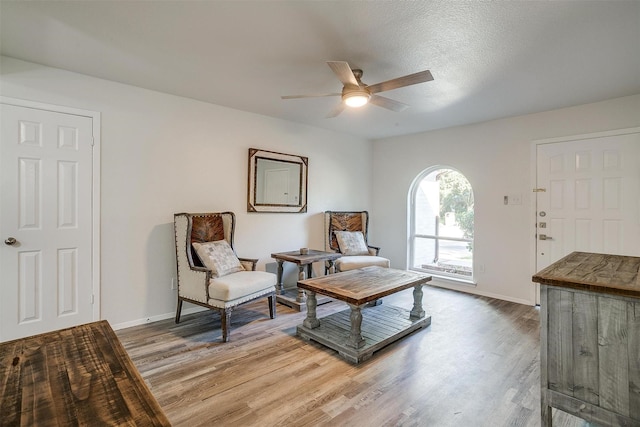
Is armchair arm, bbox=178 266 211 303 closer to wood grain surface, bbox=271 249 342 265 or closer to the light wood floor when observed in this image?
the light wood floor

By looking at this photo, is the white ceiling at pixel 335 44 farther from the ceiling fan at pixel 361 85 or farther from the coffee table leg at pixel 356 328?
the coffee table leg at pixel 356 328

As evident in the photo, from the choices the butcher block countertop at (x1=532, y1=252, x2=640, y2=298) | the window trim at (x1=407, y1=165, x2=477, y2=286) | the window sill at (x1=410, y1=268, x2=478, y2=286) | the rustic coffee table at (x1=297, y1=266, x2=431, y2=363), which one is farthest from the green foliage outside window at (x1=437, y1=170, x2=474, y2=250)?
the butcher block countertop at (x1=532, y1=252, x2=640, y2=298)

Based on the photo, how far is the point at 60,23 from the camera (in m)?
2.06

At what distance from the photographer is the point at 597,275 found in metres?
1.62

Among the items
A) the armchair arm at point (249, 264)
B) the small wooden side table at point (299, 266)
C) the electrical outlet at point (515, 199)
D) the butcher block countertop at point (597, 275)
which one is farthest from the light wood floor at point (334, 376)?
the electrical outlet at point (515, 199)

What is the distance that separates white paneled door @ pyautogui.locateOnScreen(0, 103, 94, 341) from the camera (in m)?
2.51

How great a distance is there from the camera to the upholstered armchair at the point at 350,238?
13.8 ft

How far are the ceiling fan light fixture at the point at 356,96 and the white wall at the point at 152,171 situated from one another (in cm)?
180

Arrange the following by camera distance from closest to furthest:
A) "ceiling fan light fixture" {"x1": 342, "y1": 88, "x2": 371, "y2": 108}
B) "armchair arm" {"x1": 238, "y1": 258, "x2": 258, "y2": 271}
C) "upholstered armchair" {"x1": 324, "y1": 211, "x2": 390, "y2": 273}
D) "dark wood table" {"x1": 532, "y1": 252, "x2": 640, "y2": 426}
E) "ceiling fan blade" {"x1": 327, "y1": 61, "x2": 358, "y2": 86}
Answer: "dark wood table" {"x1": 532, "y1": 252, "x2": 640, "y2": 426}
"ceiling fan blade" {"x1": 327, "y1": 61, "x2": 358, "y2": 86}
"ceiling fan light fixture" {"x1": 342, "y1": 88, "x2": 371, "y2": 108}
"armchair arm" {"x1": 238, "y1": 258, "x2": 258, "y2": 271}
"upholstered armchair" {"x1": 324, "y1": 211, "x2": 390, "y2": 273}

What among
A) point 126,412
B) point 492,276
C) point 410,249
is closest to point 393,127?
point 410,249

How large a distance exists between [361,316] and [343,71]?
1.90 m

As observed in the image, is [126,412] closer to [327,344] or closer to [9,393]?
[9,393]

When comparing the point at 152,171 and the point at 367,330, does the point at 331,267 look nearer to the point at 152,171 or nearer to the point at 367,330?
the point at 367,330

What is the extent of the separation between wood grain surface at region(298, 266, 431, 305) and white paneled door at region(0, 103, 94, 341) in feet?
6.83
